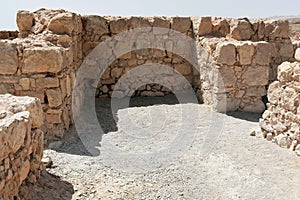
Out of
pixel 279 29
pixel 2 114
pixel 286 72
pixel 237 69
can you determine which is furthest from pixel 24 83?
pixel 279 29

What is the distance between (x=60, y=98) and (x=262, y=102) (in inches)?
172

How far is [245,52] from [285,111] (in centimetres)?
203

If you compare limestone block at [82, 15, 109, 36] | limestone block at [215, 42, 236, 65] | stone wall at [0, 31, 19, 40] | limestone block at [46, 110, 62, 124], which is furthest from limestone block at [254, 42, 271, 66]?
stone wall at [0, 31, 19, 40]

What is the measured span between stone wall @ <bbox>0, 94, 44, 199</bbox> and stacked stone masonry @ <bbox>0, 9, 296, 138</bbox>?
4.00 ft

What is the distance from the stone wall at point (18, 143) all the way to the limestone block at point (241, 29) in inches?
211

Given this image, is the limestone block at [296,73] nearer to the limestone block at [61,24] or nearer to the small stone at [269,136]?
the small stone at [269,136]

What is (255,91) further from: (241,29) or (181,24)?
(181,24)

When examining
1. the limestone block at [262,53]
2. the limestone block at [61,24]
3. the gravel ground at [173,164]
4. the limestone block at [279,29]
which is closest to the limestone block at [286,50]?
the limestone block at [279,29]

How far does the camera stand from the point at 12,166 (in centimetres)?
288

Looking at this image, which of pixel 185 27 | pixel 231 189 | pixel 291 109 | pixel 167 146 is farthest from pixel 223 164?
pixel 185 27

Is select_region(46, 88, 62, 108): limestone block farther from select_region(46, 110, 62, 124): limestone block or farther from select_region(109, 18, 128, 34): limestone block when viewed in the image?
select_region(109, 18, 128, 34): limestone block

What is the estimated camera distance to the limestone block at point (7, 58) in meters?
4.78

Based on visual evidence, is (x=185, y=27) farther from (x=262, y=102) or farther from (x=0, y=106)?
(x=0, y=106)

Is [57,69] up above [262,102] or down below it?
above
